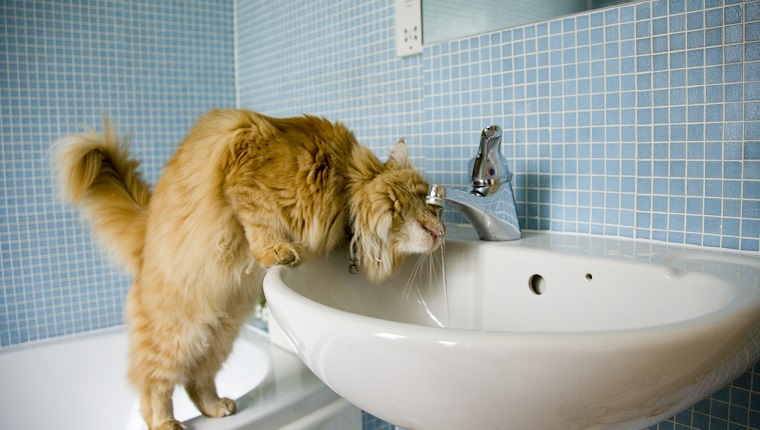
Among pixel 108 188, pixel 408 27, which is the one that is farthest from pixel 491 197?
pixel 108 188

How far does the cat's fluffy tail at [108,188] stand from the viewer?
1.21 metres

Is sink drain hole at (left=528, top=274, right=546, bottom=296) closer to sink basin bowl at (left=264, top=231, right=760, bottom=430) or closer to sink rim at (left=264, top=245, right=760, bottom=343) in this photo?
sink basin bowl at (left=264, top=231, right=760, bottom=430)

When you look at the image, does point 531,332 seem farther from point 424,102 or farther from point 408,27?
point 408,27

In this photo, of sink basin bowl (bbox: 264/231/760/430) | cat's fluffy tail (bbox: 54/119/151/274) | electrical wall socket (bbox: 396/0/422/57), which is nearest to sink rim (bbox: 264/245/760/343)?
sink basin bowl (bbox: 264/231/760/430)

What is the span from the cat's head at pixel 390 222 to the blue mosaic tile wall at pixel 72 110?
3.70 ft

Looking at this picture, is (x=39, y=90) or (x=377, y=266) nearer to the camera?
(x=377, y=266)

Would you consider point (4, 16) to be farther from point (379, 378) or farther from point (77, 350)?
point (379, 378)

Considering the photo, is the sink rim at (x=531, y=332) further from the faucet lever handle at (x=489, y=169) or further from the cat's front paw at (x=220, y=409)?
the cat's front paw at (x=220, y=409)

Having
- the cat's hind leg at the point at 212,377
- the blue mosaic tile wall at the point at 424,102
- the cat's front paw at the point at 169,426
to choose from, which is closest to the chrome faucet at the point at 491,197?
the blue mosaic tile wall at the point at 424,102

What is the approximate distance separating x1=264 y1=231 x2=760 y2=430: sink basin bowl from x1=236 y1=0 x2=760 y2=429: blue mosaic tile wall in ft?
0.39

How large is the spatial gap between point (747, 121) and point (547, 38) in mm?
388

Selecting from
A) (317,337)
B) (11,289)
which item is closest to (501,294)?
(317,337)

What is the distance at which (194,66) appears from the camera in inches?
79.1

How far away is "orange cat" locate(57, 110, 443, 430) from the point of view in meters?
0.97
